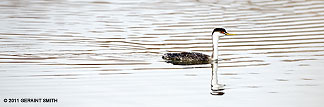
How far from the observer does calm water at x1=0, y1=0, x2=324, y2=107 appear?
39.9ft

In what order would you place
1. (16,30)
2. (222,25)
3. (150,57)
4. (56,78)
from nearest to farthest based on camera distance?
(56,78) < (150,57) < (16,30) < (222,25)

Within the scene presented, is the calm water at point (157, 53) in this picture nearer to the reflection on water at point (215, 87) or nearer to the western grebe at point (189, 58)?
the reflection on water at point (215, 87)

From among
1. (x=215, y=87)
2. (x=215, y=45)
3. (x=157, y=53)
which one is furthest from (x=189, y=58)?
(x=215, y=87)

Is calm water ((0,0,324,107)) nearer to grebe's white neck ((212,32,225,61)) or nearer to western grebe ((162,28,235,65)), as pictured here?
western grebe ((162,28,235,65))

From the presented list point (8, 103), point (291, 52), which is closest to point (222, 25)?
Result: point (291, 52)

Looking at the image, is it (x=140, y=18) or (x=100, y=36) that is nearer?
(x=100, y=36)

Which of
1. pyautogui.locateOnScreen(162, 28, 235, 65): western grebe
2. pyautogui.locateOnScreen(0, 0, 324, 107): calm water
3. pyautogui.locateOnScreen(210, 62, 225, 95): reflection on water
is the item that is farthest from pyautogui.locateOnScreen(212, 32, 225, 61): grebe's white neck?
pyautogui.locateOnScreen(210, 62, 225, 95): reflection on water

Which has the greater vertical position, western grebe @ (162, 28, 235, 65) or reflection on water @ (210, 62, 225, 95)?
western grebe @ (162, 28, 235, 65)

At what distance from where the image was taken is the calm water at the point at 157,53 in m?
12.2

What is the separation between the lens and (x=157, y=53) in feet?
55.4

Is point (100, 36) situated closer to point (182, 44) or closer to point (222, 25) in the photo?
point (182, 44)

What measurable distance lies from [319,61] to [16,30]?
8848 millimetres

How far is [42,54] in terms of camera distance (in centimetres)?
1647

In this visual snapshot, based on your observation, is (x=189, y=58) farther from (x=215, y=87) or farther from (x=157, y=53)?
(x=215, y=87)
